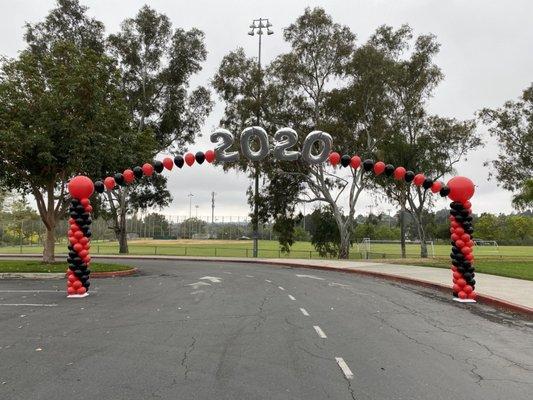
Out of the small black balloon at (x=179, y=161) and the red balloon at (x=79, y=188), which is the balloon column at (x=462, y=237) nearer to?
the small black balloon at (x=179, y=161)

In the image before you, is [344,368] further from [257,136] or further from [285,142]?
[285,142]

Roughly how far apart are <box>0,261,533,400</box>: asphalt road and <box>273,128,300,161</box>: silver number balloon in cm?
694

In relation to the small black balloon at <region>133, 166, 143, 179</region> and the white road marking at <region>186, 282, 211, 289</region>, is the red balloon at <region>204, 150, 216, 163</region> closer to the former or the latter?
the small black balloon at <region>133, 166, 143, 179</region>

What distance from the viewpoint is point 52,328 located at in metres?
8.51

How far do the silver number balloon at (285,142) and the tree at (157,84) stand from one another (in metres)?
25.5

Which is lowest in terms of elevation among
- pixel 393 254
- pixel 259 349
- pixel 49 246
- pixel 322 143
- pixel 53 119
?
pixel 259 349

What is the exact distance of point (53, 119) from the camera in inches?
795

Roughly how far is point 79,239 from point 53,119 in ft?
28.0

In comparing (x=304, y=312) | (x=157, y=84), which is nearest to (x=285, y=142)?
(x=304, y=312)

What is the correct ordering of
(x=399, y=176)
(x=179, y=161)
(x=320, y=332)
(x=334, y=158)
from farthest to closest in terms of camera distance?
1. (x=179, y=161)
2. (x=334, y=158)
3. (x=399, y=176)
4. (x=320, y=332)

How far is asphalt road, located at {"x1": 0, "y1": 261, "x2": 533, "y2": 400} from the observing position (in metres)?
5.13

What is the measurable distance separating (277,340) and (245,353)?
3.39ft

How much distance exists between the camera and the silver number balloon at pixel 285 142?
1764cm

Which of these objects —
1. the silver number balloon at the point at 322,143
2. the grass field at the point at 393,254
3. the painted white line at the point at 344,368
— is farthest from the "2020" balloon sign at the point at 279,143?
the painted white line at the point at 344,368
